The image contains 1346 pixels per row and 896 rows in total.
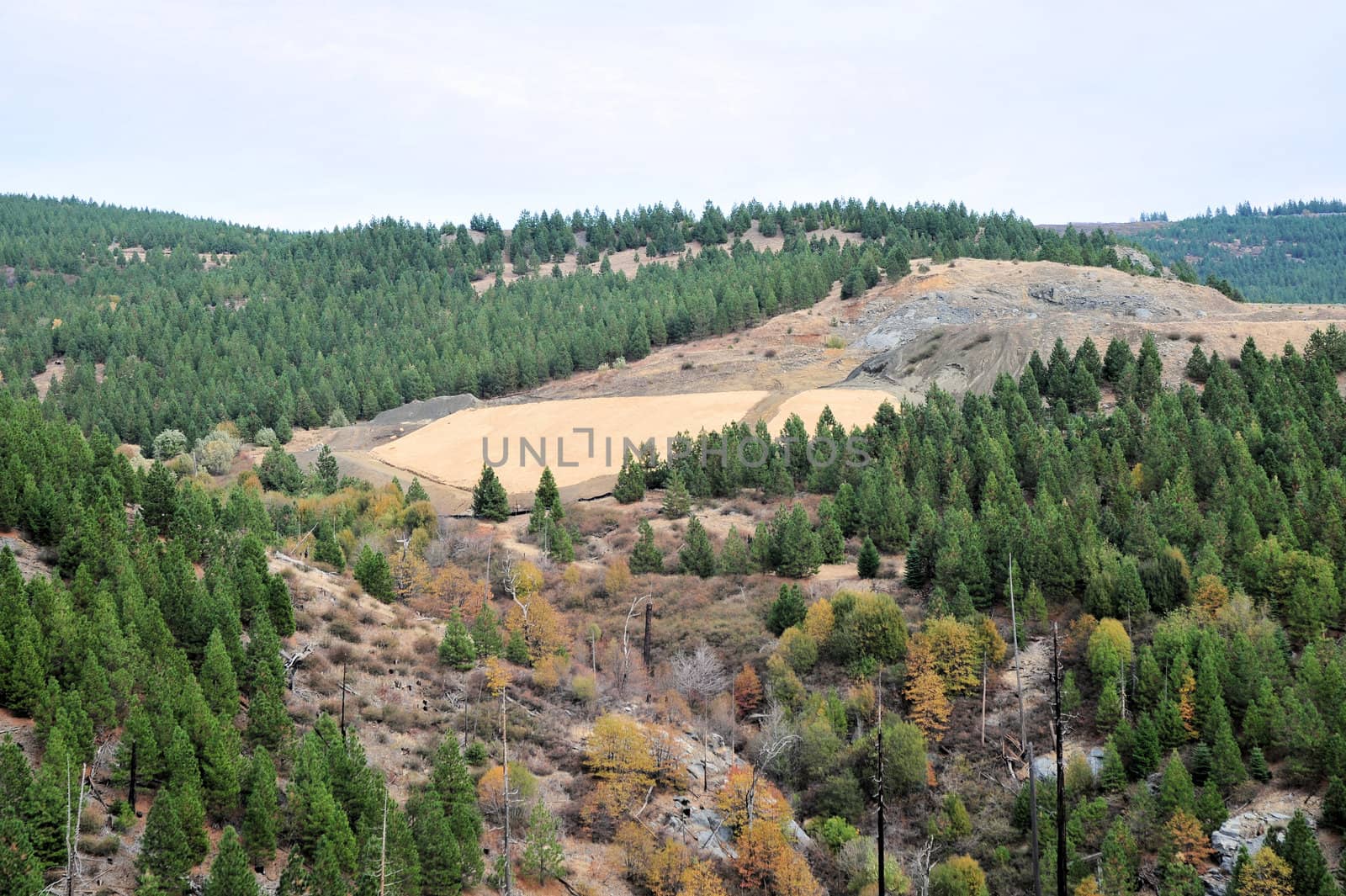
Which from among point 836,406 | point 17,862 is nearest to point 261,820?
point 17,862

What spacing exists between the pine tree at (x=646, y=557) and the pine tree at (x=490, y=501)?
50.3 ft

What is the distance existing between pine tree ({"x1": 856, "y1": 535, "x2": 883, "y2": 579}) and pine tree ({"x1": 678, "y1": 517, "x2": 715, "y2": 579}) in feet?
33.6

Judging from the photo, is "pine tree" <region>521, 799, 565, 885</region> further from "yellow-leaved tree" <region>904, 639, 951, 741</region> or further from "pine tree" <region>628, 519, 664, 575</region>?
"pine tree" <region>628, 519, 664, 575</region>

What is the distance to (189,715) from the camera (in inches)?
2151

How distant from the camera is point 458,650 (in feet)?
237

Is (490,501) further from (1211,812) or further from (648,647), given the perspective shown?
(1211,812)

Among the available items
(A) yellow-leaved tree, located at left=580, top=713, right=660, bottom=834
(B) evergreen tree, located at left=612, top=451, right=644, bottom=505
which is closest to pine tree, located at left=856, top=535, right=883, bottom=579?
(B) evergreen tree, located at left=612, top=451, right=644, bottom=505

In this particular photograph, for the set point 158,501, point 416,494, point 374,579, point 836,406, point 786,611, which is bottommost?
point 786,611

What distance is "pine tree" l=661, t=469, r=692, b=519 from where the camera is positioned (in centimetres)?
10538

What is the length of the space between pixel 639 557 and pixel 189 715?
1720 inches

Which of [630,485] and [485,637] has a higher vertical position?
[630,485]

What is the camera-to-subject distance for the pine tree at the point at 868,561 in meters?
89.4

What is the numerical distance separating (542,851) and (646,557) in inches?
1545

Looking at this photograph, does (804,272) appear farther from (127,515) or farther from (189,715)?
(189,715)
